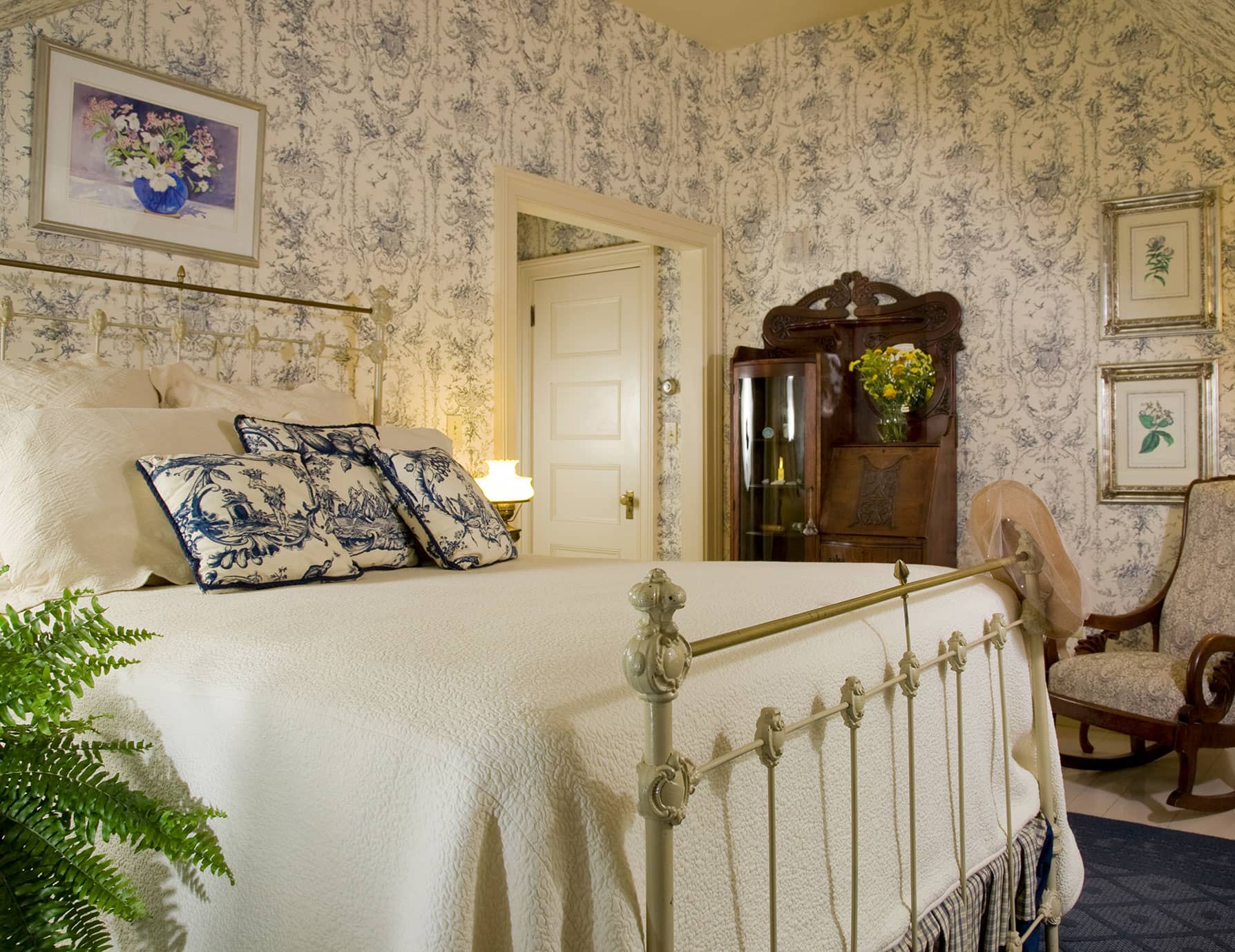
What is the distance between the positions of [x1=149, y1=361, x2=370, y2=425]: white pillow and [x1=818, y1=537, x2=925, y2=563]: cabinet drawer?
6.91 ft

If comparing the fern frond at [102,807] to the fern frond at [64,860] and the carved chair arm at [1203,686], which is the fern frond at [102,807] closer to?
the fern frond at [64,860]

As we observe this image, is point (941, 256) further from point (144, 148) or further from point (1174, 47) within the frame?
point (144, 148)

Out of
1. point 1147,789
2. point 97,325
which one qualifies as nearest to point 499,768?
point 97,325

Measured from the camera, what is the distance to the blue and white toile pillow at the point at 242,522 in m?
1.94

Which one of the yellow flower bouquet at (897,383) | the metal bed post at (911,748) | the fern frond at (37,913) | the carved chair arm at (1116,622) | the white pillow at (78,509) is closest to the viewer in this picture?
the fern frond at (37,913)

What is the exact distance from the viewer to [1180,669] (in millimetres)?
3051

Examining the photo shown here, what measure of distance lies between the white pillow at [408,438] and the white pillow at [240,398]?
5.1 inches

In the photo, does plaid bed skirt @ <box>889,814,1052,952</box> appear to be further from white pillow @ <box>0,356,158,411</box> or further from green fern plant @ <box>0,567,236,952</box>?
white pillow @ <box>0,356,158,411</box>

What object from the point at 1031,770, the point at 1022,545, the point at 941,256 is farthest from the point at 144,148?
the point at 941,256

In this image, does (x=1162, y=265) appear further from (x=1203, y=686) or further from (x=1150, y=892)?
(x=1150, y=892)

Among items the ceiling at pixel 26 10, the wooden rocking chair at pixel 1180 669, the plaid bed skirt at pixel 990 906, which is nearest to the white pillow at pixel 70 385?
the ceiling at pixel 26 10

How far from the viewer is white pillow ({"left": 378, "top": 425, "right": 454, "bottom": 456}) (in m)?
2.76

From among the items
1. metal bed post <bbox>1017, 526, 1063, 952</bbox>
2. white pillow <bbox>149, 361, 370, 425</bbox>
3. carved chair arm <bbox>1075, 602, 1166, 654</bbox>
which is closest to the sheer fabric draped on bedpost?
metal bed post <bbox>1017, 526, 1063, 952</bbox>

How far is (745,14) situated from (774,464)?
202cm
